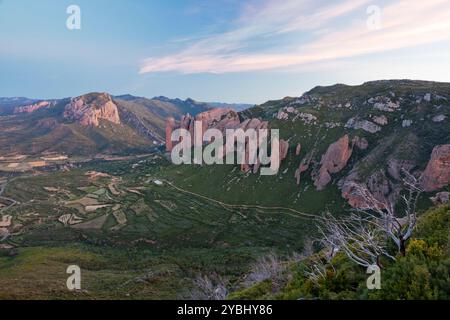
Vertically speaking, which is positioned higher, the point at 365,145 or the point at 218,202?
the point at 365,145

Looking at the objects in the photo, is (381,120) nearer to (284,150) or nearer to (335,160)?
(335,160)

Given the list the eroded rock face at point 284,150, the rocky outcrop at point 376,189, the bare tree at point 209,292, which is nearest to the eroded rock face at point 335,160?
the rocky outcrop at point 376,189

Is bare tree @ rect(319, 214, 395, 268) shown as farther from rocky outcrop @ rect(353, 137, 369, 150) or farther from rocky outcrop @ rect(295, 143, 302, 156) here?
rocky outcrop @ rect(295, 143, 302, 156)

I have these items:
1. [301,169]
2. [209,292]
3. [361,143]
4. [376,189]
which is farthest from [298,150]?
[209,292]
